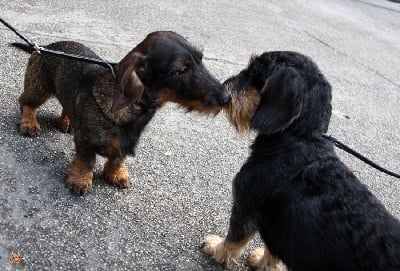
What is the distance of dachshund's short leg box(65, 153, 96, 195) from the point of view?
3508 mm

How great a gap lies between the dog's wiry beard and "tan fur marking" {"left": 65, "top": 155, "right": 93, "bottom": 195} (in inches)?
50.5

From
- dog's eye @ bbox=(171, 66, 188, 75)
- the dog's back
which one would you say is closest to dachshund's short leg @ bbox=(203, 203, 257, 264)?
dog's eye @ bbox=(171, 66, 188, 75)

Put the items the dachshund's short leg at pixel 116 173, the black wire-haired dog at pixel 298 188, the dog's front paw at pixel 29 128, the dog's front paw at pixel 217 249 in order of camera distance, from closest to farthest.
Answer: the black wire-haired dog at pixel 298 188, the dog's front paw at pixel 217 249, the dachshund's short leg at pixel 116 173, the dog's front paw at pixel 29 128

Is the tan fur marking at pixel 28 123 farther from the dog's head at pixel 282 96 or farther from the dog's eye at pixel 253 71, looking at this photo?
the dog's eye at pixel 253 71

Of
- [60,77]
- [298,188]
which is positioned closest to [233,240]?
[298,188]

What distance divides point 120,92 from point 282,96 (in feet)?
3.47

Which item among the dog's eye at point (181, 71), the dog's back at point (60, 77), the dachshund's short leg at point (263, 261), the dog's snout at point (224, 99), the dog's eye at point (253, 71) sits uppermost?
the dog's eye at point (253, 71)

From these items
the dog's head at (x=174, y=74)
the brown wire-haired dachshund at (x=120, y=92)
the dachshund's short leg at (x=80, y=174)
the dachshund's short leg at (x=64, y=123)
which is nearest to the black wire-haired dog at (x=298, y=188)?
the dog's head at (x=174, y=74)

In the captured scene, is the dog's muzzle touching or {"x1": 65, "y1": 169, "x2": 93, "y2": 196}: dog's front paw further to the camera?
{"x1": 65, "y1": 169, "x2": 93, "y2": 196}: dog's front paw

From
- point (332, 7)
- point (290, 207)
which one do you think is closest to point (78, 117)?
point (290, 207)

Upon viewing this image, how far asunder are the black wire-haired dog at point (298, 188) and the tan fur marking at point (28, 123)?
6.25 feet

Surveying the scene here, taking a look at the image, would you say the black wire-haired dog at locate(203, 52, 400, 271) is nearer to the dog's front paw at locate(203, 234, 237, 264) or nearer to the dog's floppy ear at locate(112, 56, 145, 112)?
the dog's front paw at locate(203, 234, 237, 264)

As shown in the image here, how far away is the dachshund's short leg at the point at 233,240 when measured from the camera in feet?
10.3

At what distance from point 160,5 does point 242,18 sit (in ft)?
6.44
